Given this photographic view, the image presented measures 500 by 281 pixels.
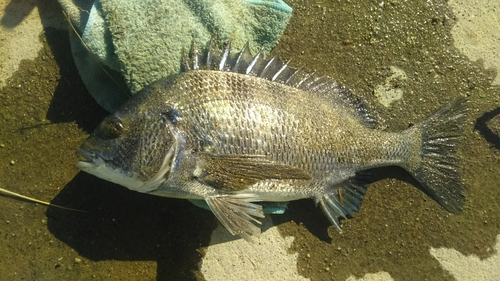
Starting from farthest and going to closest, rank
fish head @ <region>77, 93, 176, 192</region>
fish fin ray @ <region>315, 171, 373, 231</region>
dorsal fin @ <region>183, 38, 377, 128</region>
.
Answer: fish fin ray @ <region>315, 171, 373, 231</region> < dorsal fin @ <region>183, 38, 377, 128</region> < fish head @ <region>77, 93, 176, 192</region>

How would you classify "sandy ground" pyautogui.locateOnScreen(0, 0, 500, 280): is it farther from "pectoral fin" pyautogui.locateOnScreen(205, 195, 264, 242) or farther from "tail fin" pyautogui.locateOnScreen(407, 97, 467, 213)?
"pectoral fin" pyautogui.locateOnScreen(205, 195, 264, 242)

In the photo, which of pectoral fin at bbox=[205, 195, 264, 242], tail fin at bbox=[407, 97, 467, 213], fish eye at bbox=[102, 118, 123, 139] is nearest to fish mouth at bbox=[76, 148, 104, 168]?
fish eye at bbox=[102, 118, 123, 139]

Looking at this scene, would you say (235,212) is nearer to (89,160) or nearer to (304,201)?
(304,201)

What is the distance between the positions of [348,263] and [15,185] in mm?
2770

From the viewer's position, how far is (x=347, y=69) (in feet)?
10.7

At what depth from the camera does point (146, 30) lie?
2924 mm

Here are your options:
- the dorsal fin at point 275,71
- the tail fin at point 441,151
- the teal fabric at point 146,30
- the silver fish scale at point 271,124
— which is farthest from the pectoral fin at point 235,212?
the tail fin at point 441,151

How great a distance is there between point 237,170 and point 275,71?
82 cm

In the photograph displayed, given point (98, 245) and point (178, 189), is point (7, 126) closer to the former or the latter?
point (98, 245)

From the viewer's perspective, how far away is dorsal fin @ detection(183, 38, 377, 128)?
283 cm

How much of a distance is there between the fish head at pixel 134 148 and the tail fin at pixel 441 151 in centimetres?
191

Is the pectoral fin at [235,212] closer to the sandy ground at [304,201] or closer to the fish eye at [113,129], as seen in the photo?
the sandy ground at [304,201]

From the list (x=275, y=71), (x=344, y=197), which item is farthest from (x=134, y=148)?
(x=344, y=197)

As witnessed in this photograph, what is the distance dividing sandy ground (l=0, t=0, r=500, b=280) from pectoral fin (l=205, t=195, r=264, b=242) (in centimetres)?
54
